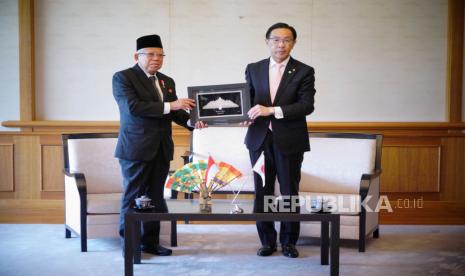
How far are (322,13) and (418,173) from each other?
76.1 inches

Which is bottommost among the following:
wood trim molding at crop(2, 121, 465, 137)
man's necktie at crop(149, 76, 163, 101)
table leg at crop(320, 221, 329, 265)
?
table leg at crop(320, 221, 329, 265)

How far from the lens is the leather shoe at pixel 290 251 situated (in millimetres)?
4395

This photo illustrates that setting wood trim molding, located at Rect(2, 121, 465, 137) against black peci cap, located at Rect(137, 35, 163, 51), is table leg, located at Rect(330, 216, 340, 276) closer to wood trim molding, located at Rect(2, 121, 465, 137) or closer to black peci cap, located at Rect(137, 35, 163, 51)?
black peci cap, located at Rect(137, 35, 163, 51)

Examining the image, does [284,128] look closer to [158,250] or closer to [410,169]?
[158,250]

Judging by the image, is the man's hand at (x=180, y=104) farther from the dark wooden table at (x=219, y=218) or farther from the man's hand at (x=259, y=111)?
the dark wooden table at (x=219, y=218)

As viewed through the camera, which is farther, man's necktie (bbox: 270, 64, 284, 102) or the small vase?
man's necktie (bbox: 270, 64, 284, 102)

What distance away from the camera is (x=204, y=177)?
159 inches

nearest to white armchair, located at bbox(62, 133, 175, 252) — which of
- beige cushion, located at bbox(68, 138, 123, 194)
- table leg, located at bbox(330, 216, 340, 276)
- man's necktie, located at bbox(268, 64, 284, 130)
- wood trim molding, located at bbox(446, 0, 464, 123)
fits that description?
beige cushion, located at bbox(68, 138, 123, 194)

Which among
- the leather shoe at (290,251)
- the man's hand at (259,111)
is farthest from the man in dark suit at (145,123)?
the leather shoe at (290,251)

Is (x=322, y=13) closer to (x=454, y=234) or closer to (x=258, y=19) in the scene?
(x=258, y=19)

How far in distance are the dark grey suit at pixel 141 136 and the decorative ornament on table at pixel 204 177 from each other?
24 cm

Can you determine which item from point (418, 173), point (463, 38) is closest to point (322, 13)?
point (463, 38)

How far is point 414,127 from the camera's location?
19.9ft

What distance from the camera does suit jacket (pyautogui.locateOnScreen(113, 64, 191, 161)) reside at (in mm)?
4215
